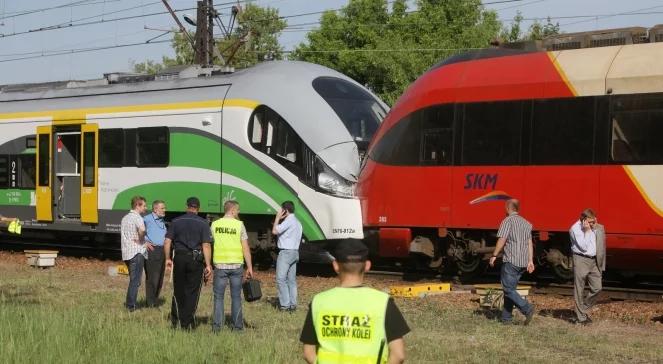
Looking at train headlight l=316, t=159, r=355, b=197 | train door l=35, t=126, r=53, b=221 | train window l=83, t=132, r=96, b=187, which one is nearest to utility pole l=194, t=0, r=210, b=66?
train door l=35, t=126, r=53, b=221

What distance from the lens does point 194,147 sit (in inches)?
779

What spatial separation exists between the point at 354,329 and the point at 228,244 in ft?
21.1

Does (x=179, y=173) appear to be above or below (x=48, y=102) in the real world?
below

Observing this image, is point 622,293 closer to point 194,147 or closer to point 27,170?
point 194,147

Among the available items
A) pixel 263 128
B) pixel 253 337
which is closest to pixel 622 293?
pixel 253 337

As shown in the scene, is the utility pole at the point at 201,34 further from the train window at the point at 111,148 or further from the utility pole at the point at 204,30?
the train window at the point at 111,148

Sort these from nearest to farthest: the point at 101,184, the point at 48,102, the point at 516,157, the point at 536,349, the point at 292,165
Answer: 1. the point at 536,349
2. the point at 516,157
3. the point at 292,165
4. the point at 101,184
5. the point at 48,102

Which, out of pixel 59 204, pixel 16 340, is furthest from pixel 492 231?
pixel 59 204

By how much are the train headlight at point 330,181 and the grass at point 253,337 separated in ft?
9.40

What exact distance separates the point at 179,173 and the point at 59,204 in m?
4.22

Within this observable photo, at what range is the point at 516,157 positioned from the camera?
630 inches

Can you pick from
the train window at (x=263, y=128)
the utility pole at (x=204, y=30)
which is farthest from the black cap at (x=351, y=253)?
the utility pole at (x=204, y=30)

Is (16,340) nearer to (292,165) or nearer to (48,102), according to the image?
(292,165)

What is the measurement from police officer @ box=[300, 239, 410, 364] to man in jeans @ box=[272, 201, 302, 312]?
8519 millimetres
